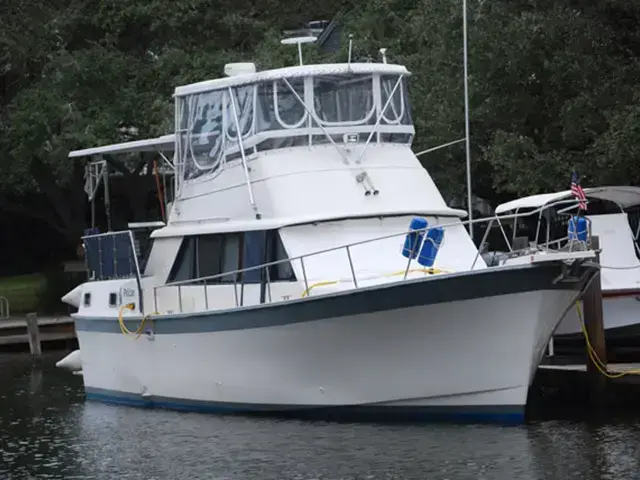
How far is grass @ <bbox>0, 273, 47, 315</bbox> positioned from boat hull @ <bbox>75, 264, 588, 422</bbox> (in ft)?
79.1

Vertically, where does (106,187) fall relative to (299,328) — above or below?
above

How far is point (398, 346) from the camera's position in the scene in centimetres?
2070

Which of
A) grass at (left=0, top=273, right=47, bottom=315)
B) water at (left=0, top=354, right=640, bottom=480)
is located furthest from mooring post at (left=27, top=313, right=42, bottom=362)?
water at (left=0, top=354, right=640, bottom=480)

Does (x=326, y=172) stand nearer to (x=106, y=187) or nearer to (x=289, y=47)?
(x=106, y=187)

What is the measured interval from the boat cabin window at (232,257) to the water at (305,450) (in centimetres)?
215

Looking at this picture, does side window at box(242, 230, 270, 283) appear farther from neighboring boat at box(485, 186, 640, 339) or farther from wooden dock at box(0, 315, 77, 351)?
wooden dock at box(0, 315, 77, 351)

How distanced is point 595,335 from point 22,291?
89.4 feet

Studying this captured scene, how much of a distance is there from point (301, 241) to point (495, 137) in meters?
10.9

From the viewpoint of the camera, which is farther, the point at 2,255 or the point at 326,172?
the point at 2,255

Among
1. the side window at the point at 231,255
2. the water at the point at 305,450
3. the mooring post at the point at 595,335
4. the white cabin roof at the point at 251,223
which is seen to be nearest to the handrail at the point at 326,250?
the side window at the point at 231,255

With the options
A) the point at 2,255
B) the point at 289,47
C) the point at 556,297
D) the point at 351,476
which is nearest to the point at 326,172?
the point at 556,297

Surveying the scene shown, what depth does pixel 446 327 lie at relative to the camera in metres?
20.4

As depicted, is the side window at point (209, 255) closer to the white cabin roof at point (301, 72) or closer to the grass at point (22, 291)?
the white cabin roof at point (301, 72)

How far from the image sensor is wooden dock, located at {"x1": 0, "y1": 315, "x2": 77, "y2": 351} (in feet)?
122
